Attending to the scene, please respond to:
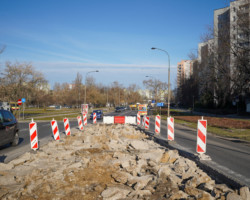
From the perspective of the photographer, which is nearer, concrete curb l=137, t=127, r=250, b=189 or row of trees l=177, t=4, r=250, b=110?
concrete curb l=137, t=127, r=250, b=189

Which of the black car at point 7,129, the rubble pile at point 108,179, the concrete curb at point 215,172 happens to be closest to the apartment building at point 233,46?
the concrete curb at point 215,172

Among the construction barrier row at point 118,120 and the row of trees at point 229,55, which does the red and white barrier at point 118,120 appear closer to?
the construction barrier row at point 118,120

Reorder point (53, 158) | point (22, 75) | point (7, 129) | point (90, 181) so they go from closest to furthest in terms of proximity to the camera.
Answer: point (90, 181)
point (53, 158)
point (7, 129)
point (22, 75)

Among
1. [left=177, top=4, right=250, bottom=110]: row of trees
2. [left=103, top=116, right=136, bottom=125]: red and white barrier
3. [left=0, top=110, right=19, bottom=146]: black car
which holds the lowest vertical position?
[left=103, top=116, right=136, bottom=125]: red and white barrier

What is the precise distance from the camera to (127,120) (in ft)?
79.0

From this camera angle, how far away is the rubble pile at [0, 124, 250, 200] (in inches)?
190

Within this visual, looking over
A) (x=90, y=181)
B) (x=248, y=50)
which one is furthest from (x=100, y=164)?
(x=248, y=50)

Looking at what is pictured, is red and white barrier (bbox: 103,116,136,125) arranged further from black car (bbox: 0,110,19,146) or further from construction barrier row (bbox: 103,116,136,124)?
black car (bbox: 0,110,19,146)

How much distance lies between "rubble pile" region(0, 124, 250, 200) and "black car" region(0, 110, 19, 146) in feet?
10.9

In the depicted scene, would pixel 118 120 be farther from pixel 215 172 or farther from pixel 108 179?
pixel 215 172

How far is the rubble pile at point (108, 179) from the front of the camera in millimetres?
4820

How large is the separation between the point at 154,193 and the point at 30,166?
3.60 metres

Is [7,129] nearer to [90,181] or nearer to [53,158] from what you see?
[53,158]

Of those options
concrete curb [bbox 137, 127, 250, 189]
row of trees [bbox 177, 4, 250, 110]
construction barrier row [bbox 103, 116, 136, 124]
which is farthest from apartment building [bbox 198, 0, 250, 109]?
concrete curb [bbox 137, 127, 250, 189]
